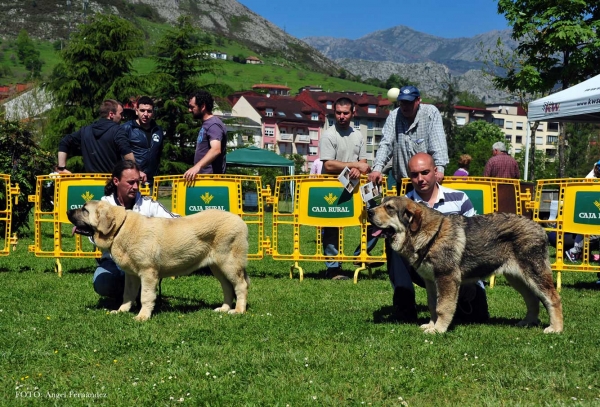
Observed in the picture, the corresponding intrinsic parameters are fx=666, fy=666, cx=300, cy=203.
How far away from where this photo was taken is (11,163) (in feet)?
→ 45.0

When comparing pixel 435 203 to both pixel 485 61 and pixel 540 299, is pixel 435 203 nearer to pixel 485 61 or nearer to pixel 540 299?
pixel 540 299

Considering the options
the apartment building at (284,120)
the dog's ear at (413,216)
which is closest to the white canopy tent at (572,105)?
the dog's ear at (413,216)

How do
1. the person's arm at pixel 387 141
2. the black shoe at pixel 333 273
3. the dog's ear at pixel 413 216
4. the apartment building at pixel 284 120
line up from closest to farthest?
the dog's ear at pixel 413 216 < the person's arm at pixel 387 141 < the black shoe at pixel 333 273 < the apartment building at pixel 284 120

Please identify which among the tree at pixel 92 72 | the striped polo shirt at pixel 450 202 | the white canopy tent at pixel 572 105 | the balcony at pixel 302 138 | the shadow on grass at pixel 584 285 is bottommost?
the shadow on grass at pixel 584 285

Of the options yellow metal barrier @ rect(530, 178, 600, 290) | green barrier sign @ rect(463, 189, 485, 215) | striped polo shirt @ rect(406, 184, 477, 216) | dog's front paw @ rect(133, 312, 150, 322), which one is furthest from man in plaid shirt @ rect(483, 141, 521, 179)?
dog's front paw @ rect(133, 312, 150, 322)

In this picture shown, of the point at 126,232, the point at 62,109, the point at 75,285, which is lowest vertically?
the point at 75,285

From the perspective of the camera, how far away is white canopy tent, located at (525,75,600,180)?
13117 millimetres

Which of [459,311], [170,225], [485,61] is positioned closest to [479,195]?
[459,311]

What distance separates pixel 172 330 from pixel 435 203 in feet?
9.22

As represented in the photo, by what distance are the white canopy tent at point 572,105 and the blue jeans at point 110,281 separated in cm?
975

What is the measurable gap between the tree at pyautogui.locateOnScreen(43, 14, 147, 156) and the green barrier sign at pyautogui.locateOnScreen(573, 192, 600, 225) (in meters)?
35.0

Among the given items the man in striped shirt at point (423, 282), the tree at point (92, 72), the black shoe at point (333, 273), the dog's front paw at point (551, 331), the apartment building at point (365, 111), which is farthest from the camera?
the apartment building at point (365, 111)

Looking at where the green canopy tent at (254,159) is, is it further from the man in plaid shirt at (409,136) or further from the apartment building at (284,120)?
the apartment building at (284,120)

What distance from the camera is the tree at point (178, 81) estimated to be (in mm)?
41406
